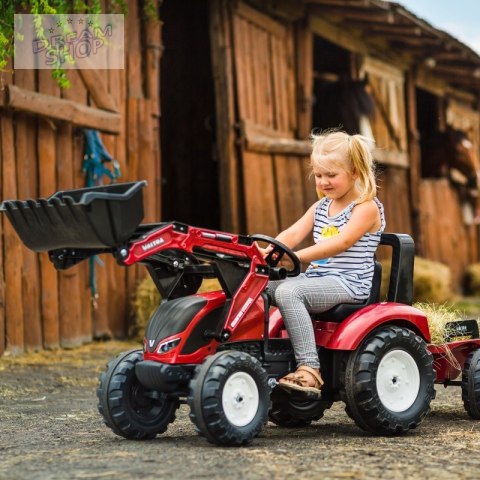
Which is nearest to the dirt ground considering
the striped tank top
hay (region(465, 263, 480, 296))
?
the striped tank top

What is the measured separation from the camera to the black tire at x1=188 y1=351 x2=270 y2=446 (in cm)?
397

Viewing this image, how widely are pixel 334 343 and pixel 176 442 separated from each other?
0.84m

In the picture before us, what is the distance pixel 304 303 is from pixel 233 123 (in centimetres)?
662

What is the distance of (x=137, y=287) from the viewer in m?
9.58

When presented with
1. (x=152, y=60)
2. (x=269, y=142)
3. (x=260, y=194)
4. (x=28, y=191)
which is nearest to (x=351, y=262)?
(x=28, y=191)

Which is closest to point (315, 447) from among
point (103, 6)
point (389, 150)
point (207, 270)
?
point (207, 270)

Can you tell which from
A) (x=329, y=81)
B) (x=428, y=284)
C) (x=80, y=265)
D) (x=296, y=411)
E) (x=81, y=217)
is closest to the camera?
(x=81, y=217)

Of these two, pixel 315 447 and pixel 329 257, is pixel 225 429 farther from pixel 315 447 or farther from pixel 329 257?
pixel 329 257

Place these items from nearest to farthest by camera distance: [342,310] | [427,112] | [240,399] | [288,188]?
1. [240,399]
2. [342,310]
3. [288,188]
4. [427,112]

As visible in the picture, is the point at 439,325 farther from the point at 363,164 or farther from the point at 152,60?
the point at 152,60

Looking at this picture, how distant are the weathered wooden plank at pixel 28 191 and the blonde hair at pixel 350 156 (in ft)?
13.2

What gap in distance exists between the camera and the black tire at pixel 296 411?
194 inches

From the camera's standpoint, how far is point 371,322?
4555 millimetres

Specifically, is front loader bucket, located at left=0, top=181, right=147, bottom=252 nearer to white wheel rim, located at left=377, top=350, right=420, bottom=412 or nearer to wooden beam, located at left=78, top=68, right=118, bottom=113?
white wheel rim, located at left=377, top=350, right=420, bottom=412
